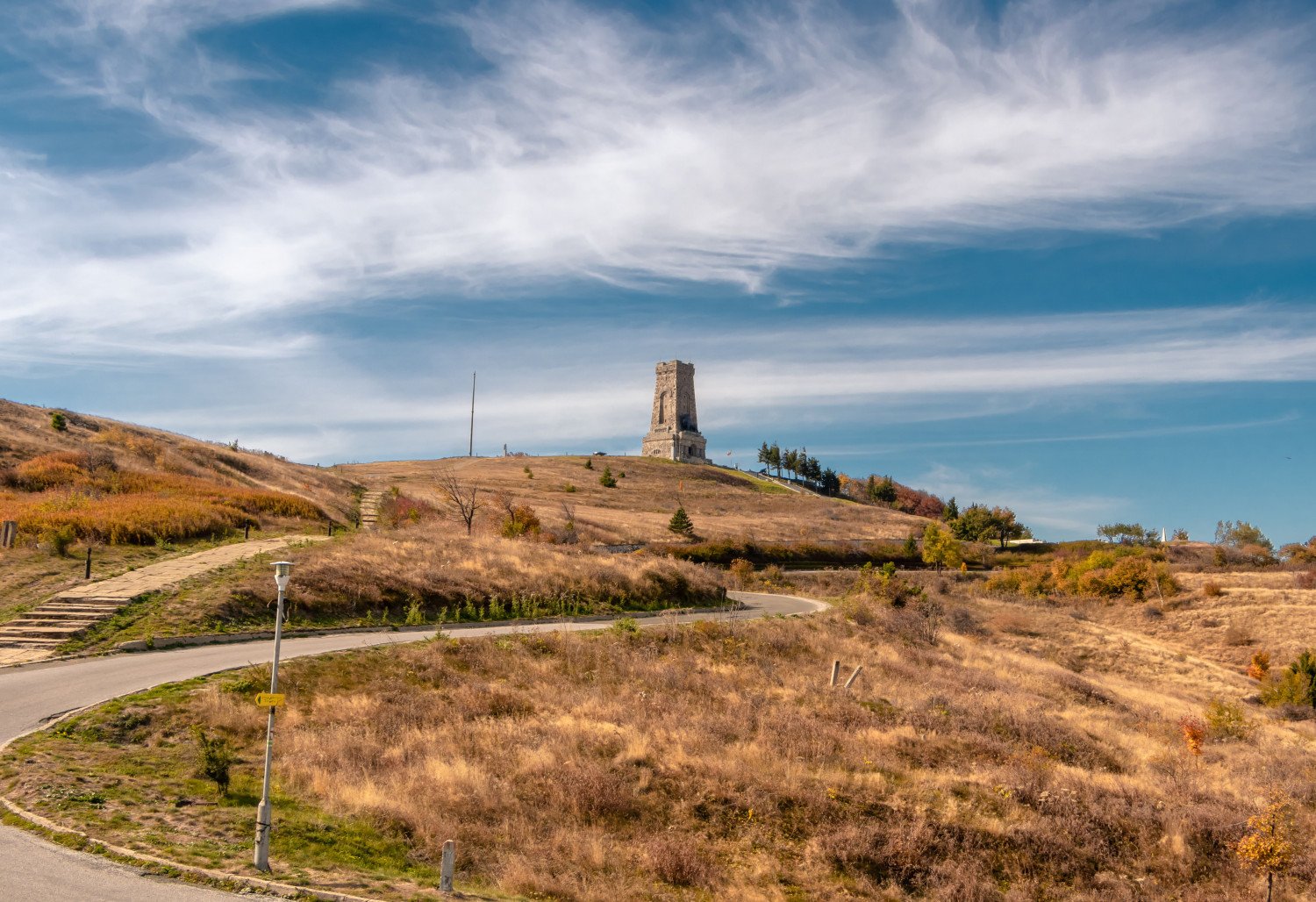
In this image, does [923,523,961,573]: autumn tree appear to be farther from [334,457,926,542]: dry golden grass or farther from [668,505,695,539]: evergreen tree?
[668,505,695,539]: evergreen tree

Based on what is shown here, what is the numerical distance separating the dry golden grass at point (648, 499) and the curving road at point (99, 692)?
2896 cm

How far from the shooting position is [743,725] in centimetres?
1997

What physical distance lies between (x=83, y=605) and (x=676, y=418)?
4631 inches

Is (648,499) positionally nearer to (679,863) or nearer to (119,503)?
(119,503)

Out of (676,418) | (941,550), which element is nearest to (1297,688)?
(941,550)

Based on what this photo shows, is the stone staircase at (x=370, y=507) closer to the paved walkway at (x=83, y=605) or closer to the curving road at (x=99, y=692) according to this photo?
the paved walkway at (x=83, y=605)

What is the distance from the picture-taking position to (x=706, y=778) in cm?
1698

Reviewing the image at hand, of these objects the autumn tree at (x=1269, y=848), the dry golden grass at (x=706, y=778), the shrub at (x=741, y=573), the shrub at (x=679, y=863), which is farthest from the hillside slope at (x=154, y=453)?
the autumn tree at (x=1269, y=848)

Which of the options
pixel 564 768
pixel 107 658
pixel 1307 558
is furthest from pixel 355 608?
pixel 1307 558

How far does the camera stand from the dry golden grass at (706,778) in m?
14.2

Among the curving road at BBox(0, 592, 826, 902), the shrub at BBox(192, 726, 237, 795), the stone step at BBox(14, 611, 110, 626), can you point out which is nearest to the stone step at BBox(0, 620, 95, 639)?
the stone step at BBox(14, 611, 110, 626)

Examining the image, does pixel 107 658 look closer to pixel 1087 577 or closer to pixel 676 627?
pixel 676 627

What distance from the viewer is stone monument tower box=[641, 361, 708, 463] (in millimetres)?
139500

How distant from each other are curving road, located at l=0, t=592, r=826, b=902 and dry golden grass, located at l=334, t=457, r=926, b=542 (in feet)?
95.0
